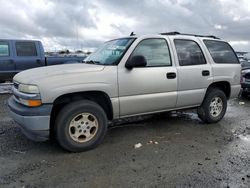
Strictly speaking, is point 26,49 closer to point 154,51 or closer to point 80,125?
point 154,51


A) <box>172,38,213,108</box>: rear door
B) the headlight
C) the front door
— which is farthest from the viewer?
<box>172,38,213,108</box>: rear door

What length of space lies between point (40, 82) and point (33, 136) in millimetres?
→ 829

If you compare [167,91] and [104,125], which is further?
[167,91]

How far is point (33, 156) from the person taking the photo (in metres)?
4.07

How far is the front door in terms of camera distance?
4500 millimetres

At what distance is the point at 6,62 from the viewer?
961cm

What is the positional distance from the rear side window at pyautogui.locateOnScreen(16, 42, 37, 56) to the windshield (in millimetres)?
5468

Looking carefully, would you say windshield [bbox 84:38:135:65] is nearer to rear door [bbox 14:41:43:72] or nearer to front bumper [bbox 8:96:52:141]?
front bumper [bbox 8:96:52:141]

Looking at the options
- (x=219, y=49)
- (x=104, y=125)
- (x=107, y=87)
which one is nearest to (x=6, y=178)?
(x=104, y=125)

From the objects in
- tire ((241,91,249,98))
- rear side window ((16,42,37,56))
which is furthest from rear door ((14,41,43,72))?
tire ((241,91,249,98))

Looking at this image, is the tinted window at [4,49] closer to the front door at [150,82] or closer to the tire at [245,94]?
the front door at [150,82]

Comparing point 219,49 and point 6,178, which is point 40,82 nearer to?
point 6,178

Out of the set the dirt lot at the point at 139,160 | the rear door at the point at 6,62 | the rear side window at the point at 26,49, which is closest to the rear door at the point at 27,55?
the rear side window at the point at 26,49

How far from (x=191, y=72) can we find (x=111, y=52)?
65.1 inches
